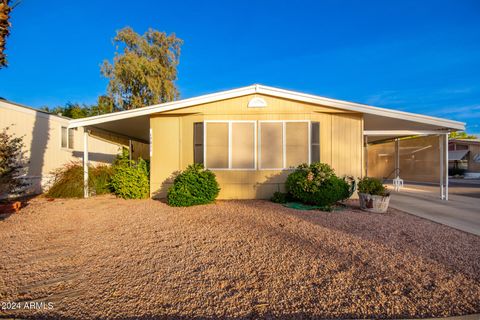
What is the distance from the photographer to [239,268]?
2.65 m

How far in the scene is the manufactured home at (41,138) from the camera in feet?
26.7

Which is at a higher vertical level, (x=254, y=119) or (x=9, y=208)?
(x=254, y=119)

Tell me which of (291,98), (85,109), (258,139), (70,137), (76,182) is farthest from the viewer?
(85,109)

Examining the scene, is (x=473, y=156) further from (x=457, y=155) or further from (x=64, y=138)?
(x=64, y=138)

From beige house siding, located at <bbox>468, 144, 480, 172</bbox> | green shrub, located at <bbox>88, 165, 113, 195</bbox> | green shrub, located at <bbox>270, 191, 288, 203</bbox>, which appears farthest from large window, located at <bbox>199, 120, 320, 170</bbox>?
beige house siding, located at <bbox>468, 144, 480, 172</bbox>

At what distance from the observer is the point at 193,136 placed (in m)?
7.21

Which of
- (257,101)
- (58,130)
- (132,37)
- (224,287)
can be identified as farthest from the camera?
(132,37)

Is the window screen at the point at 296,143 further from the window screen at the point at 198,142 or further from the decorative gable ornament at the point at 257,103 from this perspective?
the window screen at the point at 198,142

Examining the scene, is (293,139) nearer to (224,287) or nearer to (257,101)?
(257,101)

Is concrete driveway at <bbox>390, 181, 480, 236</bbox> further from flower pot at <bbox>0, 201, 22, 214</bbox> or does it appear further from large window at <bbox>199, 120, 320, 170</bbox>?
flower pot at <bbox>0, 201, 22, 214</bbox>

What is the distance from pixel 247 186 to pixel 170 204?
2.38 metres

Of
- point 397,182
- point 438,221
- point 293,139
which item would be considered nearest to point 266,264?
point 438,221

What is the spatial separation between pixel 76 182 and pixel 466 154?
94.3ft

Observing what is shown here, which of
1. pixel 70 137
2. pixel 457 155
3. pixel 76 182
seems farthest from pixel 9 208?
pixel 457 155
